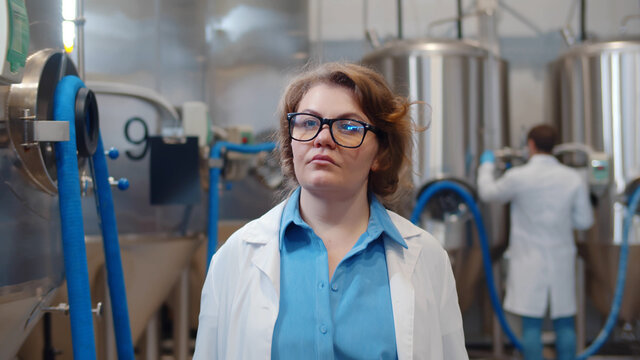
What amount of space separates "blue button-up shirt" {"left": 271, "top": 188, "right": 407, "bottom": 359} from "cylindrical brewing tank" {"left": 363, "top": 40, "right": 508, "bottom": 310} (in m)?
1.71

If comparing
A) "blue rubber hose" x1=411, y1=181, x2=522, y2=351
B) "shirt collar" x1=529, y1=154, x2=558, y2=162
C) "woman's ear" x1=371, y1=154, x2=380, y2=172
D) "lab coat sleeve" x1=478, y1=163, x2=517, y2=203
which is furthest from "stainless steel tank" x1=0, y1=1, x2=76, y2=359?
"shirt collar" x1=529, y1=154, x2=558, y2=162

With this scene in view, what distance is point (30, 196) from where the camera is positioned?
1.08m

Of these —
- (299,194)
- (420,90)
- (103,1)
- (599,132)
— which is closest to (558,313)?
(599,132)

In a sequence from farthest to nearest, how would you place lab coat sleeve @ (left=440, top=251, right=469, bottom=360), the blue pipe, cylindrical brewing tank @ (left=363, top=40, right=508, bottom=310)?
Result: cylindrical brewing tank @ (left=363, top=40, right=508, bottom=310) < the blue pipe < lab coat sleeve @ (left=440, top=251, right=469, bottom=360)

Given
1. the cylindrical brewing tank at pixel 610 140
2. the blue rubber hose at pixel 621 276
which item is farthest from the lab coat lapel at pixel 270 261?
the cylindrical brewing tank at pixel 610 140

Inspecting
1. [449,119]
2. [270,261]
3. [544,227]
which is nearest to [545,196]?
[544,227]

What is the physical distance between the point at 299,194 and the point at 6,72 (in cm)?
56

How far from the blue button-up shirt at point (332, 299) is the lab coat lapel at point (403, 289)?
12 millimetres

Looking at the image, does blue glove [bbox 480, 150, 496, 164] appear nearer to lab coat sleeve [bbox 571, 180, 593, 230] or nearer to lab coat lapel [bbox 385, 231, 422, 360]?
lab coat sleeve [bbox 571, 180, 593, 230]

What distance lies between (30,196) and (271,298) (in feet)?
1.75

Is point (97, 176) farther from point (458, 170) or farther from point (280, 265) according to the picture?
point (458, 170)

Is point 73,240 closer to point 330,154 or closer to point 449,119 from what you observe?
point 330,154

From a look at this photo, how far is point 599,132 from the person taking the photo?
2855mm

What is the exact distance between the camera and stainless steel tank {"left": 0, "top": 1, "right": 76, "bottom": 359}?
3.20ft
